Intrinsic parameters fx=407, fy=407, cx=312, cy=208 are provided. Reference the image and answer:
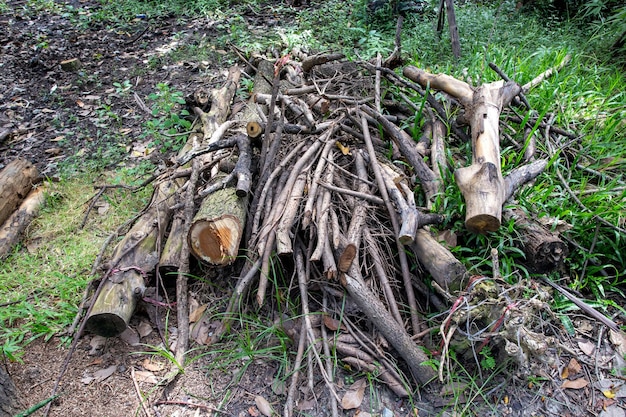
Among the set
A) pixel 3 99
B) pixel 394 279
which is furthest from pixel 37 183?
pixel 394 279

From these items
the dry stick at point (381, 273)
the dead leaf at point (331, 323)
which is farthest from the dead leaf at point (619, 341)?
the dead leaf at point (331, 323)

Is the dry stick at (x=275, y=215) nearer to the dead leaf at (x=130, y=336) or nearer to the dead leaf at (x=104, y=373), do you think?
the dead leaf at (x=130, y=336)

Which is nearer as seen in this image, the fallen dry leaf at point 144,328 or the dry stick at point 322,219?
the dry stick at point 322,219

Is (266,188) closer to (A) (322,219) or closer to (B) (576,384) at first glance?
(A) (322,219)

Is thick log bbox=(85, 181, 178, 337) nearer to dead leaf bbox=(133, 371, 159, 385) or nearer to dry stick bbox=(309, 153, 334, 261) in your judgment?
dead leaf bbox=(133, 371, 159, 385)

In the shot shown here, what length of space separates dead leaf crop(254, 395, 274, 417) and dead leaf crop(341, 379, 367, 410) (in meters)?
0.40

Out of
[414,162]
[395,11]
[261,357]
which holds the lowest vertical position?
[261,357]

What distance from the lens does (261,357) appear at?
2.46 meters

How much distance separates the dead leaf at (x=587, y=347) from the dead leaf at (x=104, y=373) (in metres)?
2.81

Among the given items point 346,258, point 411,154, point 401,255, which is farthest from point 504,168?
point 346,258

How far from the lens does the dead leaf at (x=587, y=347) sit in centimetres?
244

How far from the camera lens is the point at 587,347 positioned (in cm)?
246

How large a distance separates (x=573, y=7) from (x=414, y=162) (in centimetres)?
439

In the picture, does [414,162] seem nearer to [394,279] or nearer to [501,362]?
[394,279]
